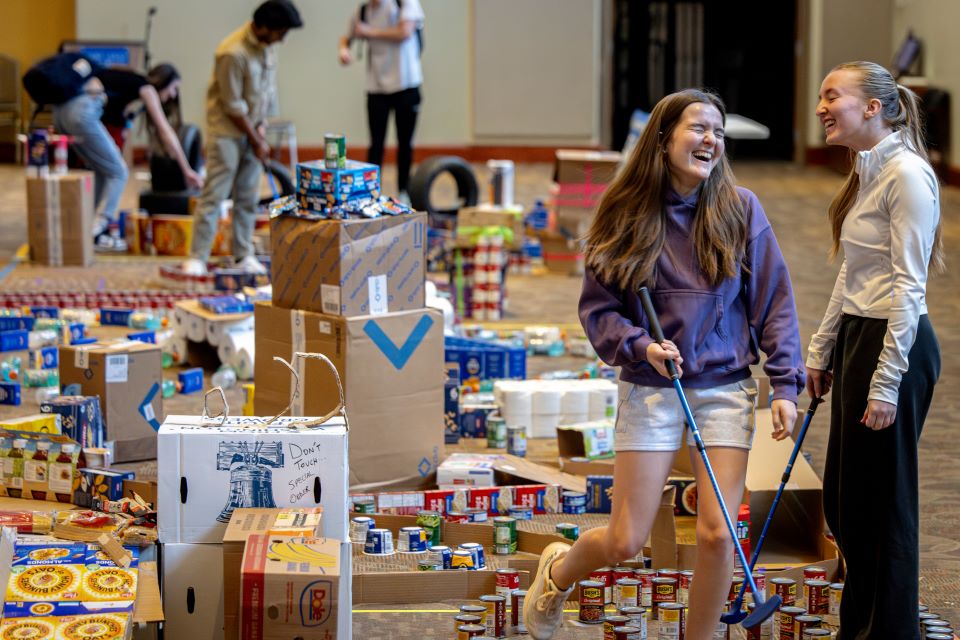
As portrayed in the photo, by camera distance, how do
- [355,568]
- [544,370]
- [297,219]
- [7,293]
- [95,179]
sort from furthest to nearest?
[95,179] < [7,293] < [544,370] < [297,219] < [355,568]

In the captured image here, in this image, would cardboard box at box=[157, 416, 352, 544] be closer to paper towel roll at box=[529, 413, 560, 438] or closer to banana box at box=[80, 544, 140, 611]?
banana box at box=[80, 544, 140, 611]

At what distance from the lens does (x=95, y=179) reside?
11.2 meters

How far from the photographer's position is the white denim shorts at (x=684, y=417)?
3301 mm

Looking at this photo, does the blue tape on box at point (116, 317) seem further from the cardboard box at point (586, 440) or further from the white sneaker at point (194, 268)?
the cardboard box at point (586, 440)

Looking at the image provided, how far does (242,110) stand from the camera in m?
8.69

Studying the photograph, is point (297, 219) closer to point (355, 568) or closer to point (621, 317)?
point (355, 568)

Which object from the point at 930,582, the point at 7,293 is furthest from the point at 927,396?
the point at 7,293

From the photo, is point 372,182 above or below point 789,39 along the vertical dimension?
below

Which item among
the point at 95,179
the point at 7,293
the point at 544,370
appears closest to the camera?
the point at 544,370

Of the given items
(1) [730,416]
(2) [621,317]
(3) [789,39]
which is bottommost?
(1) [730,416]

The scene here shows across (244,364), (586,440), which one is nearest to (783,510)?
(586,440)

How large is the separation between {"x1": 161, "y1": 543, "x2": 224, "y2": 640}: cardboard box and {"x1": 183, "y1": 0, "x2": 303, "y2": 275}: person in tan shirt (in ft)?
17.3

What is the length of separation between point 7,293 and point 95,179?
2543 mm

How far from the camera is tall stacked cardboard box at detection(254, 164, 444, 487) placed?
4.96 m
